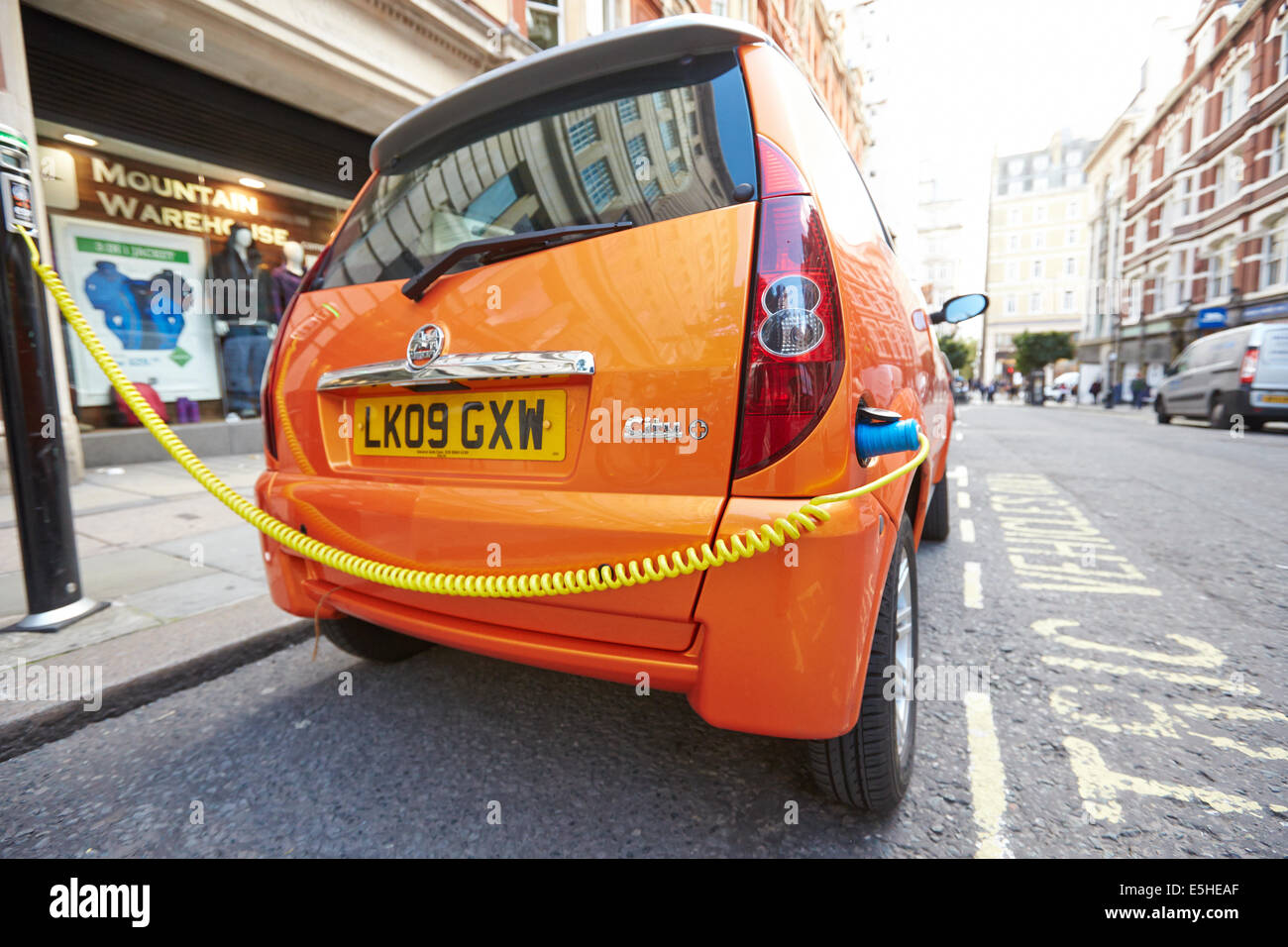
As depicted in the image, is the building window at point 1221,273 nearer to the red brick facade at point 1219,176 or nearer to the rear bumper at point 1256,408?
the red brick facade at point 1219,176

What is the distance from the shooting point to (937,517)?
13.5 feet

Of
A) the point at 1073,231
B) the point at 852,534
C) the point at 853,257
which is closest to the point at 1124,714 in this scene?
the point at 852,534

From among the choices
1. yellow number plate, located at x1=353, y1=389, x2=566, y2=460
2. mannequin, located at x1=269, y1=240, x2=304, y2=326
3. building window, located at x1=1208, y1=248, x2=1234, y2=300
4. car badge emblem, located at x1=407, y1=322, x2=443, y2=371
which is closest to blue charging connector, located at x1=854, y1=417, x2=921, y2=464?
yellow number plate, located at x1=353, y1=389, x2=566, y2=460

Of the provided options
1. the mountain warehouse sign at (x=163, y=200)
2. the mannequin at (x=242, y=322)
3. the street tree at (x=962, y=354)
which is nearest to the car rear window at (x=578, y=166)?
the mountain warehouse sign at (x=163, y=200)

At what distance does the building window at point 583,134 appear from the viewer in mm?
1513

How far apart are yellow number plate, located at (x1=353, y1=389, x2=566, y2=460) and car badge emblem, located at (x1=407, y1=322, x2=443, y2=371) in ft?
0.28

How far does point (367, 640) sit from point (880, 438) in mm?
1914

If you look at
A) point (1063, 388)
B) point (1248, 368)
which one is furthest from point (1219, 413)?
point (1063, 388)

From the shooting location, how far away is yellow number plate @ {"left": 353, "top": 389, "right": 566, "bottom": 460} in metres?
1.46

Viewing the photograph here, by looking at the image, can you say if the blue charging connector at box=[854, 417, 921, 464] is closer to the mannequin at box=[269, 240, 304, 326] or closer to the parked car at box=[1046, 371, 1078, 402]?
the mannequin at box=[269, 240, 304, 326]

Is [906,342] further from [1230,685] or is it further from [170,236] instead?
[170,236]

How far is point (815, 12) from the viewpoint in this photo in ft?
84.3

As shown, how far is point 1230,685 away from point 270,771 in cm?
302

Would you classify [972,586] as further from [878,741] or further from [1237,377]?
[1237,377]
